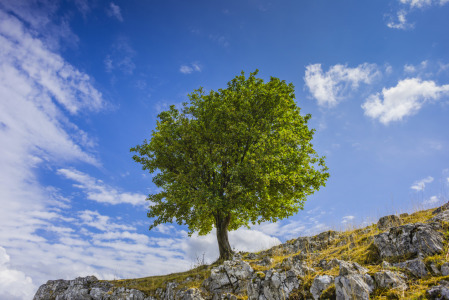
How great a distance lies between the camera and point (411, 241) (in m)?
11.9

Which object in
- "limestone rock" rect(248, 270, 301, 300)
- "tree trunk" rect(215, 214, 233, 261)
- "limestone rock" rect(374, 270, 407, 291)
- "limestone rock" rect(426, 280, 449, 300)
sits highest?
"tree trunk" rect(215, 214, 233, 261)

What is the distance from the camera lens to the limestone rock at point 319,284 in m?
11.0

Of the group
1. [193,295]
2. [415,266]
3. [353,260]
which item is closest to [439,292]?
[415,266]

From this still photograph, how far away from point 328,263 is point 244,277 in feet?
16.2

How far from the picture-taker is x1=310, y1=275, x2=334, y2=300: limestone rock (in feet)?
36.0

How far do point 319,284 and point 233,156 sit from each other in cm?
1629

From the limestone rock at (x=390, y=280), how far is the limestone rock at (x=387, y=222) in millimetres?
8002

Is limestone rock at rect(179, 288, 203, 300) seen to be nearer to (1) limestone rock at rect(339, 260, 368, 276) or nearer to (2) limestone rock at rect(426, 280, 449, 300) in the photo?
(1) limestone rock at rect(339, 260, 368, 276)

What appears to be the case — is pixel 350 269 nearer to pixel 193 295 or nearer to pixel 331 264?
pixel 331 264

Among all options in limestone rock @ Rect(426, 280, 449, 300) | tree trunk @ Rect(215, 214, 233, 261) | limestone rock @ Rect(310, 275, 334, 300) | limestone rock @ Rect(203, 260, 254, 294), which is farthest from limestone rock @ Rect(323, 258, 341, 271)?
tree trunk @ Rect(215, 214, 233, 261)

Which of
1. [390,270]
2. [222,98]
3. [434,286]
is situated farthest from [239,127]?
[434,286]

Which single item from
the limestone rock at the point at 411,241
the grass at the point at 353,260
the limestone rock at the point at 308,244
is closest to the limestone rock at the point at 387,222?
the grass at the point at 353,260

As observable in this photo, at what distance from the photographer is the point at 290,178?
2452 centimetres

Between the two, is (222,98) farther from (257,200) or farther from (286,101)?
(257,200)
